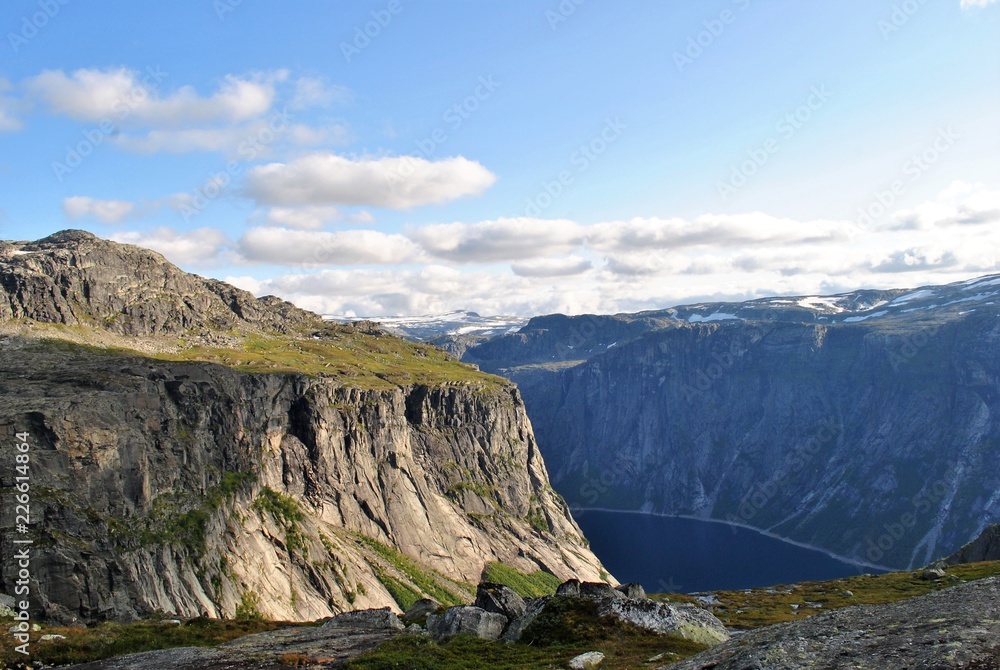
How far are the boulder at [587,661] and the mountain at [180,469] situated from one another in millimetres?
70699

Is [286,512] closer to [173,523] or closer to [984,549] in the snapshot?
[173,523]

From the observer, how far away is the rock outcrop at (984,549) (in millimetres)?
85812

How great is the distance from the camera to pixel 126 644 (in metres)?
46.4

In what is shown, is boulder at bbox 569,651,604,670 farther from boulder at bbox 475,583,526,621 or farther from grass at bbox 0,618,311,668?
grass at bbox 0,618,311,668

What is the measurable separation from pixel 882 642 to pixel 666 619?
55.5ft

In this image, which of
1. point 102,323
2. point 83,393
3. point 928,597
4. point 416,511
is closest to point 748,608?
point 928,597

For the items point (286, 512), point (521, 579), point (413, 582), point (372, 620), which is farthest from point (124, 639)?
point (521, 579)

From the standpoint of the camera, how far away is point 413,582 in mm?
158625

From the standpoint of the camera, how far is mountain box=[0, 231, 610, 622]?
9425 cm

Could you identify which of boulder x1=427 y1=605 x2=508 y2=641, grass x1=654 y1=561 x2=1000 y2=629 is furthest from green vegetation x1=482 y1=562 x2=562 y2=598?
boulder x1=427 y1=605 x2=508 y2=641

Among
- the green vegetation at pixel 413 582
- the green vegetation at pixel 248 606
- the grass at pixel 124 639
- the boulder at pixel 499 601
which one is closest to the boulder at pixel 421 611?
the boulder at pixel 499 601

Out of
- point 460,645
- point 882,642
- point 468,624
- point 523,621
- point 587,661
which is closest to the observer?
point 882,642

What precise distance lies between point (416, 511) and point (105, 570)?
105 m
